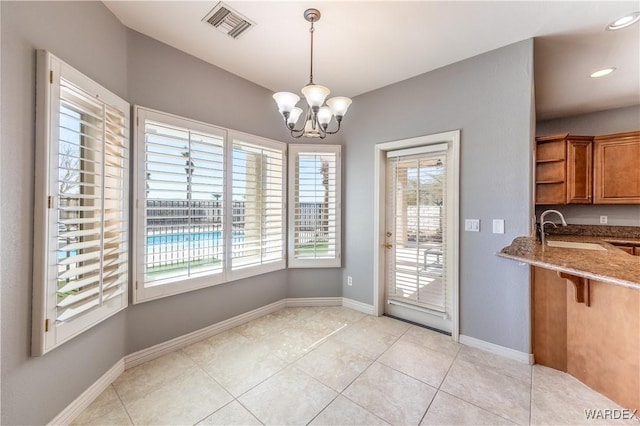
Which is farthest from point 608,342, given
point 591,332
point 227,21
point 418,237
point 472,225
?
point 227,21

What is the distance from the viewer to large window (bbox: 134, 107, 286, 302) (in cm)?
232

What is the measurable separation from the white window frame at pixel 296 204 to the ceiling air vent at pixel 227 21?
147 centimetres

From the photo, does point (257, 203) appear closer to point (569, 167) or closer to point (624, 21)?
point (624, 21)

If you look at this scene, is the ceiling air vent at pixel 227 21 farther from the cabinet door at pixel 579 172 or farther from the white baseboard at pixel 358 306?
the cabinet door at pixel 579 172

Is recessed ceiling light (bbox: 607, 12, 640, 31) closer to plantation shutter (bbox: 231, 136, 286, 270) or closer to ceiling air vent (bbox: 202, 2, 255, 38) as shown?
ceiling air vent (bbox: 202, 2, 255, 38)

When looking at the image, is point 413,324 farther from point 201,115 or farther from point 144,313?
point 201,115

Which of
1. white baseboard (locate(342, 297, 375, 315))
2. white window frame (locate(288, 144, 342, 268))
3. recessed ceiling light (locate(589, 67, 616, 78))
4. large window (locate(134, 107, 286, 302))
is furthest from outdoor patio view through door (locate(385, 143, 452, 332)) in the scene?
recessed ceiling light (locate(589, 67, 616, 78))

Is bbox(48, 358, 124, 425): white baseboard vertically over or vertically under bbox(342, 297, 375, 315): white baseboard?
under

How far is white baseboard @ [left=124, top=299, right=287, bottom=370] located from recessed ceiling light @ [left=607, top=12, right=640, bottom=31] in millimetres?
4370

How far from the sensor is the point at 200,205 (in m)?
2.65

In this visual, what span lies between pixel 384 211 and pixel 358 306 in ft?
4.38

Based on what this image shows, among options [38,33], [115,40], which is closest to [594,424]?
[38,33]

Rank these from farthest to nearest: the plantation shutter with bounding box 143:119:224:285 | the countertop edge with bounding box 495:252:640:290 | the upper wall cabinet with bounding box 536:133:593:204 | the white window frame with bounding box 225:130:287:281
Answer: the upper wall cabinet with bounding box 536:133:593:204, the white window frame with bounding box 225:130:287:281, the plantation shutter with bounding box 143:119:224:285, the countertop edge with bounding box 495:252:640:290

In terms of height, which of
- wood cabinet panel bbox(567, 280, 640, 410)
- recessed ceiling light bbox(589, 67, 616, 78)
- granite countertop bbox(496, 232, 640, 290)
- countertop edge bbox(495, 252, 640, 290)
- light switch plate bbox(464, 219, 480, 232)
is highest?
recessed ceiling light bbox(589, 67, 616, 78)
